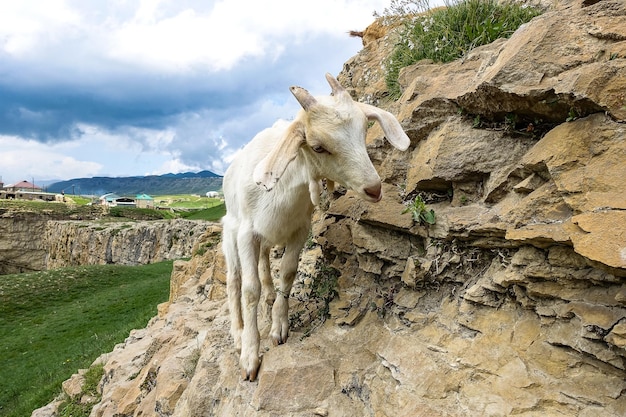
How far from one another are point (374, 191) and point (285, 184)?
135 centimetres

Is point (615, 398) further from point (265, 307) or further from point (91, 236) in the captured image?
point (91, 236)

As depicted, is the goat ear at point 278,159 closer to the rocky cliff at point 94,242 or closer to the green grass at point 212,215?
the rocky cliff at point 94,242

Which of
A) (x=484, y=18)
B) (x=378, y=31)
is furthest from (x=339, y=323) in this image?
(x=378, y=31)

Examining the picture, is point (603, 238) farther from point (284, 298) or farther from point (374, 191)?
point (284, 298)

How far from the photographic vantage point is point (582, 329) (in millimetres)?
3002

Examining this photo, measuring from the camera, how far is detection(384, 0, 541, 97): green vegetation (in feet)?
19.2

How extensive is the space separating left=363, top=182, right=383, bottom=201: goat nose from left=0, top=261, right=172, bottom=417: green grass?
11569 mm

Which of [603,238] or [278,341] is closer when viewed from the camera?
[603,238]

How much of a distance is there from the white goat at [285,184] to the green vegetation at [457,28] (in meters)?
2.79

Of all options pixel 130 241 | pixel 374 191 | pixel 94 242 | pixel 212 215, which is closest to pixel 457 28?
pixel 374 191

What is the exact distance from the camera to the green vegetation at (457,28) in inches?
231

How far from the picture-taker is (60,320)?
20.4 meters

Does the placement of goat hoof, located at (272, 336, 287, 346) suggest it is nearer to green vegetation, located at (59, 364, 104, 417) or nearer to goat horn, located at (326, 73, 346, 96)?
goat horn, located at (326, 73, 346, 96)

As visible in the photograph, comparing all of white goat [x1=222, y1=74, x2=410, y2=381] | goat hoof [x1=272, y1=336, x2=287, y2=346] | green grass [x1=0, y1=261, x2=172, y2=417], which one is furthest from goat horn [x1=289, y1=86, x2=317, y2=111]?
green grass [x1=0, y1=261, x2=172, y2=417]
